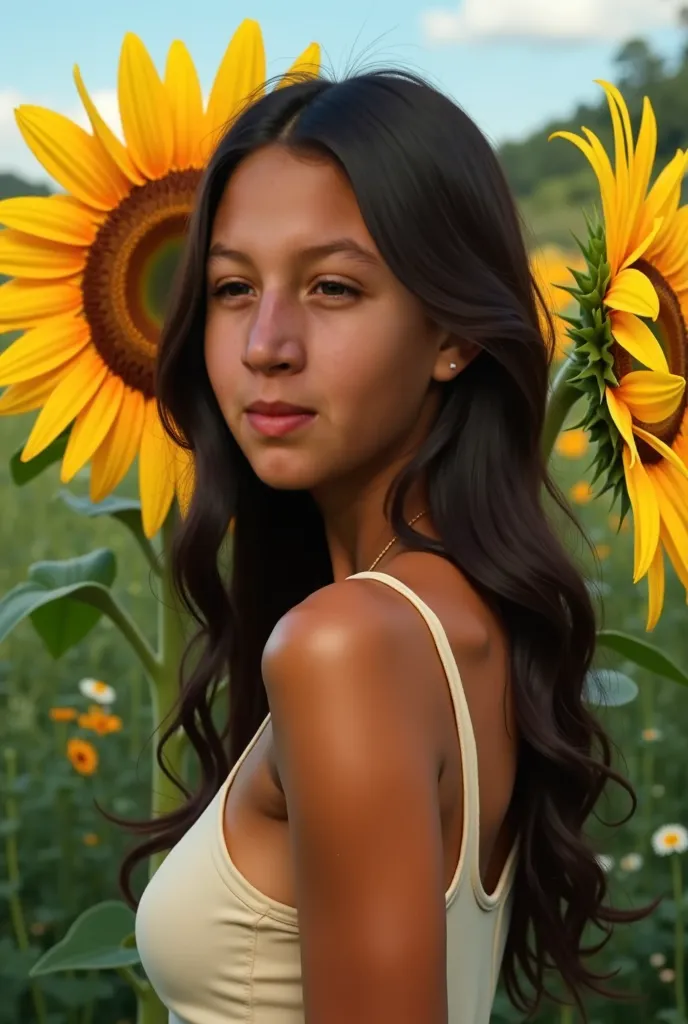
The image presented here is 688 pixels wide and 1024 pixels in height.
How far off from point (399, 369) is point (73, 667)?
2.13 m

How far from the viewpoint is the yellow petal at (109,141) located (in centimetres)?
155

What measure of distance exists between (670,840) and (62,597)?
1.02m

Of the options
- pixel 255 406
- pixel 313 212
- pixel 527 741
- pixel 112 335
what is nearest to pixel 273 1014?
pixel 527 741

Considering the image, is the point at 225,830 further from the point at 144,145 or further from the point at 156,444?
the point at 144,145

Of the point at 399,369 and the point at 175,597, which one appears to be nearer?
the point at 399,369

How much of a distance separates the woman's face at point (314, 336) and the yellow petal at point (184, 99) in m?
0.41

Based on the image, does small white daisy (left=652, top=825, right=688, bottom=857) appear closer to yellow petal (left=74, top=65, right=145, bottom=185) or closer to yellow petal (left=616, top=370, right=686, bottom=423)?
yellow petal (left=616, top=370, right=686, bottom=423)

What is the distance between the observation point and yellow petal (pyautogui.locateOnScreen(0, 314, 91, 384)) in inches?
60.6

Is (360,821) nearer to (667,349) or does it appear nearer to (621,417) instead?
(621,417)

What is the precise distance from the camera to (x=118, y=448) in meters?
1.58

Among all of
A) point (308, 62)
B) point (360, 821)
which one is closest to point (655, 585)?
point (360, 821)

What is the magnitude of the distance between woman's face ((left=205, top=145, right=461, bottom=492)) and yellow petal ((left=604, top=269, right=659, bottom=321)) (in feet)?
0.51

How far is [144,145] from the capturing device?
1586 mm

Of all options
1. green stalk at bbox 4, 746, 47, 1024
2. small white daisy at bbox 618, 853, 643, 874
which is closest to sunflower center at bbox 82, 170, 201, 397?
green stalk at bbox 4, 746, 47, 1024
